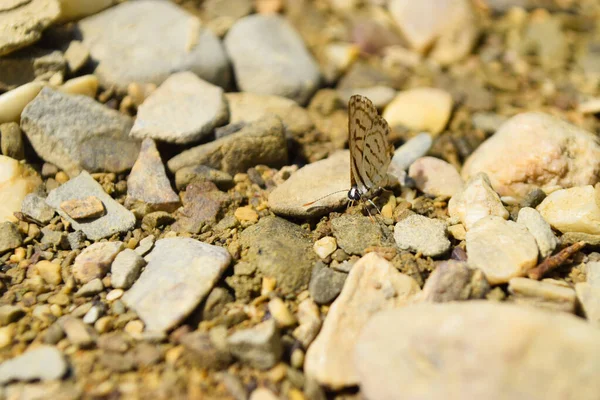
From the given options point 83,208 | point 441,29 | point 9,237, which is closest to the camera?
point 9,237

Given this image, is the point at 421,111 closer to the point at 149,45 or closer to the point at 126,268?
the point at 149,45

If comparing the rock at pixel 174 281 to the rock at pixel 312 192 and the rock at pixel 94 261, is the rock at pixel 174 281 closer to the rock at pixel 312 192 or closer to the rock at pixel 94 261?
the rock at pixel 94 261

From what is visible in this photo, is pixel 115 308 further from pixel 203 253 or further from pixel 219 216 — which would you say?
pixel 219 216

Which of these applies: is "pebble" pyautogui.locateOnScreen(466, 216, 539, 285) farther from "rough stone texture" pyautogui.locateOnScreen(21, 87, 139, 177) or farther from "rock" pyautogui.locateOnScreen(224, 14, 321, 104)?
"rough stone texture" pyautogui.locateOnScreen(21, 87, 139, 177)

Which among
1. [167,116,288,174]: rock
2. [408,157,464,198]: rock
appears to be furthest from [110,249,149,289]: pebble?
[408,157,464,198]: rock

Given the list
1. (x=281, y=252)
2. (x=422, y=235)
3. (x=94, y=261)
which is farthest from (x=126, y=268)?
(x=422, y=235)

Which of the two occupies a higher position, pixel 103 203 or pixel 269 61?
pixel 269 61
